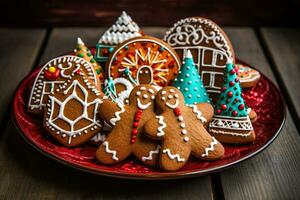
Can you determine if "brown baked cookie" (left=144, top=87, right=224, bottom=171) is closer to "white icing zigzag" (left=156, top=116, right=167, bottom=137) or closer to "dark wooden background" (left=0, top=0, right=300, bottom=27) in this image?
"white icing zigzag" (left=156, top=116, right=167, bottom=137)

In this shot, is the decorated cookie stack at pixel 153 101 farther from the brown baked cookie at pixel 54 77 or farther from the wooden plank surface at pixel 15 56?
the wooden plank surface at pixel 15 56

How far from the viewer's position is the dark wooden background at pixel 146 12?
5.71 feet

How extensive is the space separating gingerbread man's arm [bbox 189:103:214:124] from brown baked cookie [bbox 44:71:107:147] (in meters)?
0.20

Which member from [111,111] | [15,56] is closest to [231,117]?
[111,111]

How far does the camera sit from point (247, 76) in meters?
1.16

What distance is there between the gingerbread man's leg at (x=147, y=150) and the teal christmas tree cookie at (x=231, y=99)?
17 centimetres

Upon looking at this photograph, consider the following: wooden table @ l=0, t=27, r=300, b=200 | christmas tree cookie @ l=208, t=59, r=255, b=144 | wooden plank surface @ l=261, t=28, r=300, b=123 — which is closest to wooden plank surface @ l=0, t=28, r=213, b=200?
wooden table @ l=0, t=27, r=300, b=200

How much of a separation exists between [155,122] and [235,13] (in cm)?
102

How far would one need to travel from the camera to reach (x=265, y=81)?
1.18m

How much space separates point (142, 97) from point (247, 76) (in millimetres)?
358

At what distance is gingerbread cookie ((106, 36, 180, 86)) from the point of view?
1081 millimetres

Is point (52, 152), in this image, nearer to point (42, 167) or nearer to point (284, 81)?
point (42, 167)

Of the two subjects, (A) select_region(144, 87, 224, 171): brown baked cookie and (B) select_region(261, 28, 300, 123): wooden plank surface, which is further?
(B) select_region(261, 28, 300, 123): wooden plank surface

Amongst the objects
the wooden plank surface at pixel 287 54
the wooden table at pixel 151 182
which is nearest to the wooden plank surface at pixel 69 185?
the wooden table at pixel 151 182
